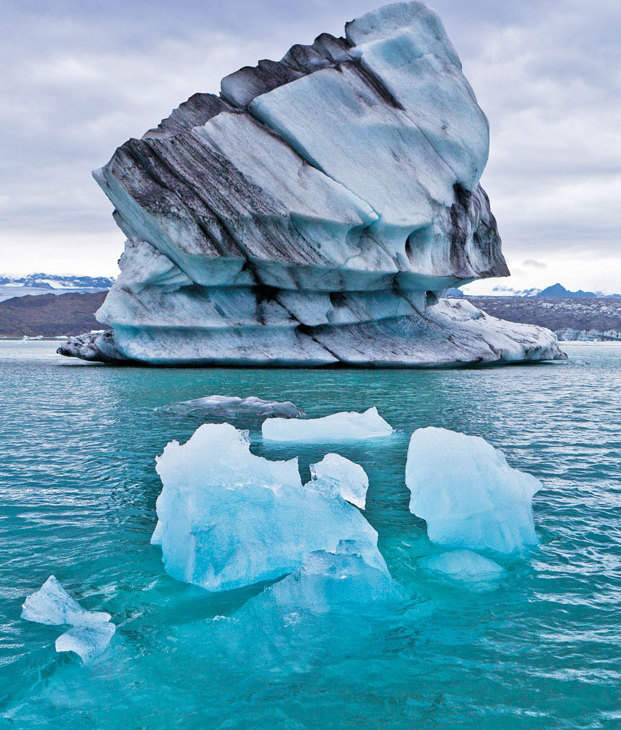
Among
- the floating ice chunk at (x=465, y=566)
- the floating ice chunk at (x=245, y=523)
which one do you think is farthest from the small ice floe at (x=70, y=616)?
the floating ice chunk at (x=465, y=566)

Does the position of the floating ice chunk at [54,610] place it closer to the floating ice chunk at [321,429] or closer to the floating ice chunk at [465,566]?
the floating ice chunk at [465,566]

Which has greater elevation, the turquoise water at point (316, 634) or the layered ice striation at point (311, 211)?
the layered ice striation at point (311, 211)

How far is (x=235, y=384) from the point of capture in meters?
20.0

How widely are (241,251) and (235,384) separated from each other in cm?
566

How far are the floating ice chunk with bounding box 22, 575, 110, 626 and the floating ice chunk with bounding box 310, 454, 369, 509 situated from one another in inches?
79.1

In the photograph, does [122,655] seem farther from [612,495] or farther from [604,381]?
[604,381]

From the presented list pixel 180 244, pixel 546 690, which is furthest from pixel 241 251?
pixel 546 690

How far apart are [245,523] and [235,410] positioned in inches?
336

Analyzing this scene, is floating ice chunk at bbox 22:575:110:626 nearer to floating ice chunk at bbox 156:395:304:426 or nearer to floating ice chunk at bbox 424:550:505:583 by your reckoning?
floating ice chunk at bbox 424:550:505:583

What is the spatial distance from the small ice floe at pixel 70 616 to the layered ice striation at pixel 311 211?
19.2 m

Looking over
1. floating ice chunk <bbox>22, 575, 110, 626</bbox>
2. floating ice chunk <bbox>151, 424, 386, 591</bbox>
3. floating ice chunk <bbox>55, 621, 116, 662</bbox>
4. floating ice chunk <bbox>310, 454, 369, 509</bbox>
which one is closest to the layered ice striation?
floating ice chunk <bbox>310, 454, 369, 509</bbox>

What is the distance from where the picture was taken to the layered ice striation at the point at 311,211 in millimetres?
23469

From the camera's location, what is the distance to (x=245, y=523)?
4656mm

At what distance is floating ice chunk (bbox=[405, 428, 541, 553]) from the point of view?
5457 millimetres
